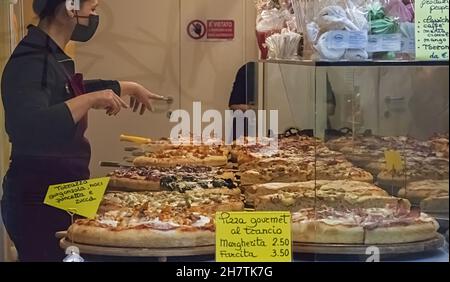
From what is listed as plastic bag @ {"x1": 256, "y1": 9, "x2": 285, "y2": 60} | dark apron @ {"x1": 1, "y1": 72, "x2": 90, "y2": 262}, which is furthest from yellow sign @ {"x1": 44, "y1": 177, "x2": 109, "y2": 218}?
plastic bag @ {"x1": 256, "y1": 9, "x2": 285, "y2": 60}

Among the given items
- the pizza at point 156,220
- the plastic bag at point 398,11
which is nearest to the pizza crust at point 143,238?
the pizza at point 156,220

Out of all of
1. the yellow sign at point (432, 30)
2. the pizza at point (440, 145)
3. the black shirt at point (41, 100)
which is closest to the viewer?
Result: the pizza at point (440, 145)

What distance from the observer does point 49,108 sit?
74.4 inches

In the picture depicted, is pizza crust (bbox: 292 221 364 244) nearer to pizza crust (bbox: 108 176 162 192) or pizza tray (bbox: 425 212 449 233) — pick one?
pizza tray (bbox: 425 212 449 233)

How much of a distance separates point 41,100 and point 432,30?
3.14 ft

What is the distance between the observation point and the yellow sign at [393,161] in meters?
2.02

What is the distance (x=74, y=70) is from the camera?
6.29 feet

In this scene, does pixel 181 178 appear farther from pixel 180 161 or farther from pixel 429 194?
pixel 429 194

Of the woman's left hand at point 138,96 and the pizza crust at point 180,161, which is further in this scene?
the pizza crust at point 180,161

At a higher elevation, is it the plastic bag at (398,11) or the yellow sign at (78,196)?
the plastic bag at (398,11)

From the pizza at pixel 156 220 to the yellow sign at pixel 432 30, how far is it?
0.58 metres

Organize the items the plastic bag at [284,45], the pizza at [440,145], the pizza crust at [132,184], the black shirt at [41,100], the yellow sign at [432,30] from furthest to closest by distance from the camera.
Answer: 1. the plastic bag at [284,45]
2. the pizza crust at [132,184]
3. the black shirt at [41,100]
4. the yellow sign at [432,30]
5. the pizza at [440,145]

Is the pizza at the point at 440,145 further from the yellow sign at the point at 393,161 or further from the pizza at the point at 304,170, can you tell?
the pizza at the point at 304,170

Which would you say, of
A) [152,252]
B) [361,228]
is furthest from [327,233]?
[152,252]
